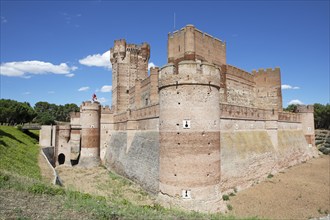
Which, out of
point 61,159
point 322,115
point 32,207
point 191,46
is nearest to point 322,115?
point 322,115

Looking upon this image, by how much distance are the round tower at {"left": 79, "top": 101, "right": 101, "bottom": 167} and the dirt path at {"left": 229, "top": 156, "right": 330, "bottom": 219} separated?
20.4m

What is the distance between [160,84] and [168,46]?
33.3ft

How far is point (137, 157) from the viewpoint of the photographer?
809 inches

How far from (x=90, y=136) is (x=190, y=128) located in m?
21.1

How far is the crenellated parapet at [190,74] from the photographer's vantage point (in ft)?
42.4

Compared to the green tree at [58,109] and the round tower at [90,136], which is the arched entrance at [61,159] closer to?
the round tower at [90,136]

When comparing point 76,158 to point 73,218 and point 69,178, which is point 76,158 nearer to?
point 69,178

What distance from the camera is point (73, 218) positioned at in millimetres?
6703

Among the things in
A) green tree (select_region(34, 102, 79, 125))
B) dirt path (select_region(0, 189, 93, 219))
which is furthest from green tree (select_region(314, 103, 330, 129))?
green tree (select_region(34, 102, 79, 125))

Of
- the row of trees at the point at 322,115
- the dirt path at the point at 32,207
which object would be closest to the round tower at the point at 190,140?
the dirt path at the point at 32,207

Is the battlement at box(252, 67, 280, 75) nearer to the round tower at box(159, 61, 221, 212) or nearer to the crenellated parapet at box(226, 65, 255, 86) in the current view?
the crenellated parapet at box(226, 65, 255, 86)

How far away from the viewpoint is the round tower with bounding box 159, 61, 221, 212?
492 inches

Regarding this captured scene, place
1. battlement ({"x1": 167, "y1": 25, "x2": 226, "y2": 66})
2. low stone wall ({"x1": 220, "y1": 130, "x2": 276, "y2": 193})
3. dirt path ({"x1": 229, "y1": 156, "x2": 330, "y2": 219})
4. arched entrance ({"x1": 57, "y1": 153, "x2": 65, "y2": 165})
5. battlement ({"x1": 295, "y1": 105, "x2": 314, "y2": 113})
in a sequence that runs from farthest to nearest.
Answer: battlement ({"x1": 295, "y1": 105, "x2": 314, "y2": 113}) < arched entrance ({"x1": 57, "y1": 153, "x2": 65, "y2": 165}) < battlement ({"x1": 167, "y1": 25, "x2": 226, "y2": 66}) < low stone wall ({"x1": 220, "y1": 130, "x2": 276, "y2": 193}) < dirt path ({"x1": 229, "y1": 156, "x2": 330, "y2": 219})

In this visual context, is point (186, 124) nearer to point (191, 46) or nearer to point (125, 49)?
point (191, 46)
